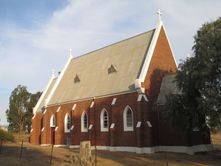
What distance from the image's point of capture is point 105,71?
42125 millimetres

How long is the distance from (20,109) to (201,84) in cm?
5716

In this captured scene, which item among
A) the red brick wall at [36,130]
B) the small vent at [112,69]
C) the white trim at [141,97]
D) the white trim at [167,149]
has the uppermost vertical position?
the small vent at [112,69]

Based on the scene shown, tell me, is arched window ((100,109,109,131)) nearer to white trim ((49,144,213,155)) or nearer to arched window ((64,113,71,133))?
white trim ((49,144,213,155))

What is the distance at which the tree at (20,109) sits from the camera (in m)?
74.3

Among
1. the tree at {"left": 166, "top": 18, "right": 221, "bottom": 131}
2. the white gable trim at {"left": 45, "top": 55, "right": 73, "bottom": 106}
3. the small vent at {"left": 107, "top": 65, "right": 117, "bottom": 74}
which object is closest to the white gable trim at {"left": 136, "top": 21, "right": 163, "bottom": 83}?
the small vent at {"left": 107, "top": 65, "right": 117, "bottom": 74}

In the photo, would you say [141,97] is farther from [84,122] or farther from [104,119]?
[84,122]

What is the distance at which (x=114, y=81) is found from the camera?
38906mm

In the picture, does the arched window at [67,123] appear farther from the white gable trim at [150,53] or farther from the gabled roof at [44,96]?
the white gable trim at [150,53]

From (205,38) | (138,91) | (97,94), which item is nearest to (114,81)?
(97,94)

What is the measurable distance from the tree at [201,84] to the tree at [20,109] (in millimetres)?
52972

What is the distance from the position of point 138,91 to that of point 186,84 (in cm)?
753

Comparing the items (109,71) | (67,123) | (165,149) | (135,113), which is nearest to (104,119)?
(135,113)

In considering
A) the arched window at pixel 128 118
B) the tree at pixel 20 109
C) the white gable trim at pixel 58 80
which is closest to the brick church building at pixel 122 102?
the arched window at pixel 128 118

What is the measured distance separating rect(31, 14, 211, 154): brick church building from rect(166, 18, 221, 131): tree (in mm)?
5004
